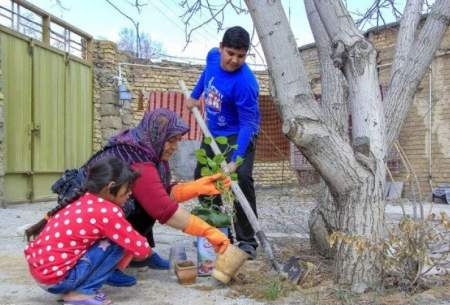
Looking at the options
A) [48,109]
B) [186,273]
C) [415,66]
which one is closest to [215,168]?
[186,273]

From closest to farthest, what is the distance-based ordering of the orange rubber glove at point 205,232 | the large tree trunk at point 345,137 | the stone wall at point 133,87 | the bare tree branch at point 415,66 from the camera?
the large tree trunk at point 345,137 → the orange rubber glove at point 205,232 → the bare tree branch at point 415,66 → the stone wall at point 133,87

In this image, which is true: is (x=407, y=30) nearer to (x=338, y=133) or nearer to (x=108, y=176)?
(x=338, y=133)

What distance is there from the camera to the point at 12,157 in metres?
7.23

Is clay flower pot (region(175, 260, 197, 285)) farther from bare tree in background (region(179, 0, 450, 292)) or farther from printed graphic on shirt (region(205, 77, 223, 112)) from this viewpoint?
printed graphic on shirt (region(205, 77, 223, 112))

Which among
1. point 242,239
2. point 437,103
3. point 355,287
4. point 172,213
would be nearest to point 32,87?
point 242,239

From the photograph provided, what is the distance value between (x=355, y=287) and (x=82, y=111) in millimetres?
7735

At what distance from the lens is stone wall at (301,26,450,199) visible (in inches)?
393

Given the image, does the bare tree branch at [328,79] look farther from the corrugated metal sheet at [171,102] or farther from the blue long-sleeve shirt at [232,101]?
the corrugated metal sheet at [171,102]

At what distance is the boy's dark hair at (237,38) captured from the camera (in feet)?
11.2

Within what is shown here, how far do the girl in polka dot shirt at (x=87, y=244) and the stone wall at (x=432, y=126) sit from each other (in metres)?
7.75

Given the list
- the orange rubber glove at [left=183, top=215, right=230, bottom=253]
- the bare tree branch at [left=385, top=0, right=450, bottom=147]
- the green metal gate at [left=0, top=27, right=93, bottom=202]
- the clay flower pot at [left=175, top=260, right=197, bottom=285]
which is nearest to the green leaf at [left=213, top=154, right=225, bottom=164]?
the orange rubber glove at [left=183, top=215, right=230, bottom=253]

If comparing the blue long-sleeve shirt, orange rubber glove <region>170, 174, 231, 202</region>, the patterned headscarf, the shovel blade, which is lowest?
the shovel blade

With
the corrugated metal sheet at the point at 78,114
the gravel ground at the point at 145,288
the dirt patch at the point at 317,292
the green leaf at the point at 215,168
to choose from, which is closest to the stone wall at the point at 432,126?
the corrugated metal sheet at the point at 78,114

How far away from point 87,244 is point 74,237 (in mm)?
77
